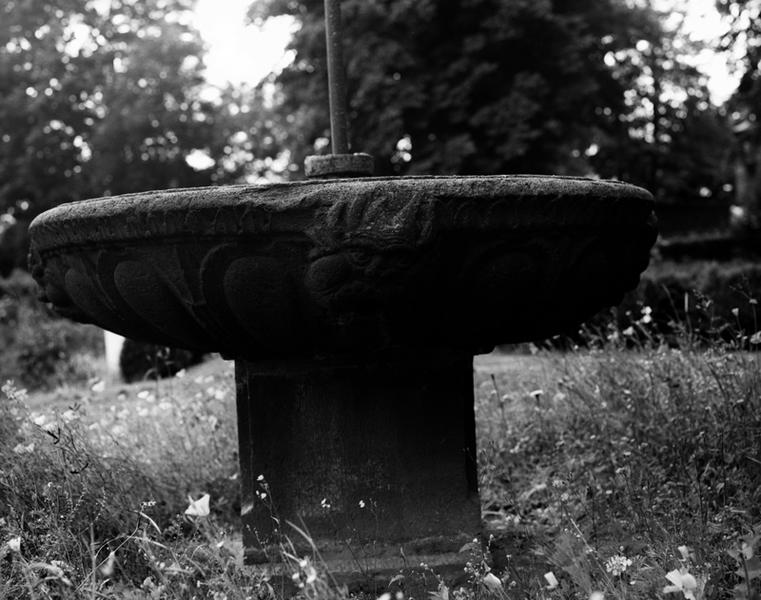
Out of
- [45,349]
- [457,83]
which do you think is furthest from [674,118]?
[45,349]

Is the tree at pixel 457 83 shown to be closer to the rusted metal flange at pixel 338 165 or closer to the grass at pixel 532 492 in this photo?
the grass at pixel 532 492

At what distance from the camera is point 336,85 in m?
3.06

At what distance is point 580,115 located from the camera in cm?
1562

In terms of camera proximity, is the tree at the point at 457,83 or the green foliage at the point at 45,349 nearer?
the green foliage at the point at 45,349

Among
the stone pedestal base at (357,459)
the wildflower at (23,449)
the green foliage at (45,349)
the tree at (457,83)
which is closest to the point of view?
the stone pedestal base at (357,459)

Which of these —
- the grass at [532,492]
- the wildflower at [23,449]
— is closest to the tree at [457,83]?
the grass at [532,492]

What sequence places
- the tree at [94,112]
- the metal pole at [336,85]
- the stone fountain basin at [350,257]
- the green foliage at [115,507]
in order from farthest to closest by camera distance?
the tree at [94,112] < the metal pole at [336,85] < the green foliage at [115,507] < the stone fountain basin at [350,257]

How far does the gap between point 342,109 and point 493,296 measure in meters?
1.07

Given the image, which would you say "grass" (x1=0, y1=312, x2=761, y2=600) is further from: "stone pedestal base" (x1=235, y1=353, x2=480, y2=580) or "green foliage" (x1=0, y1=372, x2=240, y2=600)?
"stone pedestal base" (x1=235, y1=353, x2=480, y2=580)

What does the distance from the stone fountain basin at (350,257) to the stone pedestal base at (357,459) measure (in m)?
0.16

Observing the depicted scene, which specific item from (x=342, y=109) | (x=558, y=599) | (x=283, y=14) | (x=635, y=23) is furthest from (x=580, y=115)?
(x=558, y=599)

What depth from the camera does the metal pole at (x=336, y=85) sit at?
120 inches

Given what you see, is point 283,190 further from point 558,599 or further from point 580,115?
point 580,115

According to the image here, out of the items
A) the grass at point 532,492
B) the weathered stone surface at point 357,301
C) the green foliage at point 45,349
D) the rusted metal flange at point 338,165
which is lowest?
the green foliage at point 45,349
